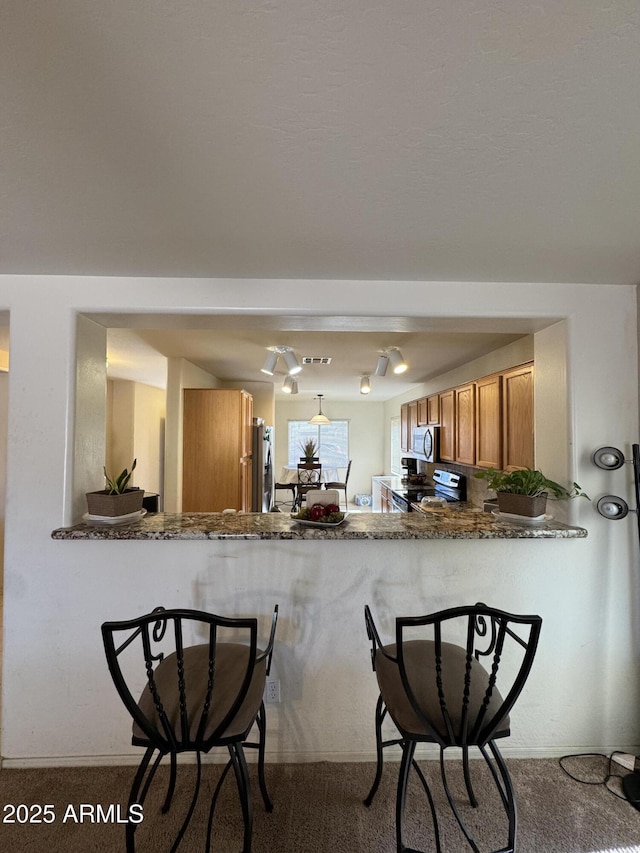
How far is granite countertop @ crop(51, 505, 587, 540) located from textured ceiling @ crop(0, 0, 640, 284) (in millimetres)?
1191

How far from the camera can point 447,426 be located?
3.82m

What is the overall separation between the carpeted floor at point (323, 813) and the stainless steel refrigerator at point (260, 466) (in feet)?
11.4

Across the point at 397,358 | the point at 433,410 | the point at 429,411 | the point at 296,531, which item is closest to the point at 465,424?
the point at 397,358

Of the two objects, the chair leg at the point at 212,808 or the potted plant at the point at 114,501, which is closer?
the chair leg at the point at 212,808

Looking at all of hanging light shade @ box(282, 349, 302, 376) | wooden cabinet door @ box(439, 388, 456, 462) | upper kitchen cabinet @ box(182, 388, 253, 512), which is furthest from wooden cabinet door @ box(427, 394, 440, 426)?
upper kitchen cabinet @ box(182, 388, 253, 512)

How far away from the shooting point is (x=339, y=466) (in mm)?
8930

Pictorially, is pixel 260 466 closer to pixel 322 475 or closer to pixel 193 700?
pixel 322 475

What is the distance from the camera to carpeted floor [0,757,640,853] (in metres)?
1.47

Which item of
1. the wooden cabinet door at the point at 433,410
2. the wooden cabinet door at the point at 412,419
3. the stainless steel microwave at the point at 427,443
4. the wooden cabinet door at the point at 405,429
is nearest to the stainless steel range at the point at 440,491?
the stainless steel microwave at the point at 427,443

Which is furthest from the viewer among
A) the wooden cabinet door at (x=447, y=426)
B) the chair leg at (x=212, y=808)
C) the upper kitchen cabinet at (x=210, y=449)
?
the upper kitchen cabinet at (x=210, y=449)

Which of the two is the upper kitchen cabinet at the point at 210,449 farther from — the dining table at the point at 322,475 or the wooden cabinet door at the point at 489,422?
the dining table at the point at 322,475

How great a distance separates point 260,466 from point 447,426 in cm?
250

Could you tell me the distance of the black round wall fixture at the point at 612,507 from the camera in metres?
1.83

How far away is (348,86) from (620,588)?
231 centimetres
